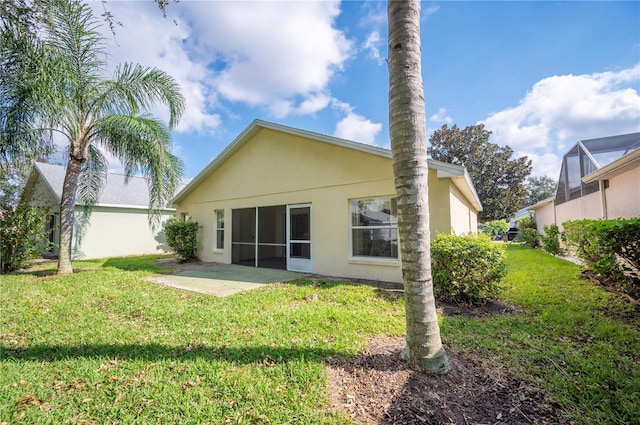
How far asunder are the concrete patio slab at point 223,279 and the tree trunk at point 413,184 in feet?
16.5

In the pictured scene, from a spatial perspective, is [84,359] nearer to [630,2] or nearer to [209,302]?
[209,302]

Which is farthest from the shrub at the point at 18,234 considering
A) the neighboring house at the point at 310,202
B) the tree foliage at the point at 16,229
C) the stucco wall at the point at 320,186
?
the stucco wall at the point at 320,186

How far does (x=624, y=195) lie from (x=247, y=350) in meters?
11.3

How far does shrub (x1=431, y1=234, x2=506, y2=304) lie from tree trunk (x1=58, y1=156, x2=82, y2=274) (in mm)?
11535

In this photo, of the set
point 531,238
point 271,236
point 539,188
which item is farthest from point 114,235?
point 539,188

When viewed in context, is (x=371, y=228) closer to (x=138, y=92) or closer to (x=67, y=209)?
(x=138, y=92)

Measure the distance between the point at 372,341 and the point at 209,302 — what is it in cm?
383

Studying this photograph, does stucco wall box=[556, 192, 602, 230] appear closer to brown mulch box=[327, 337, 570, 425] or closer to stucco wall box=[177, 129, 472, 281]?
stucco wall box=[177, 129, 472, 281]

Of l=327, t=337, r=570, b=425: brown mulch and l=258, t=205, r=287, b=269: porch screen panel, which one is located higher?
l=258, t=205, r=287, b=269: porch screen panel

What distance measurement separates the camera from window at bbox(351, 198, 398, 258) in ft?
25.2

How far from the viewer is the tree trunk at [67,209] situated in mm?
9141

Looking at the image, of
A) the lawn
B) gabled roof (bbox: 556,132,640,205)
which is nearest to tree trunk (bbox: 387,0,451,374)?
the lawn

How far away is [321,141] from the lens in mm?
8617

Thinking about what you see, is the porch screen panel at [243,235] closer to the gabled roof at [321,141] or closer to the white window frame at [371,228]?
the gabled roof at [321,141]
